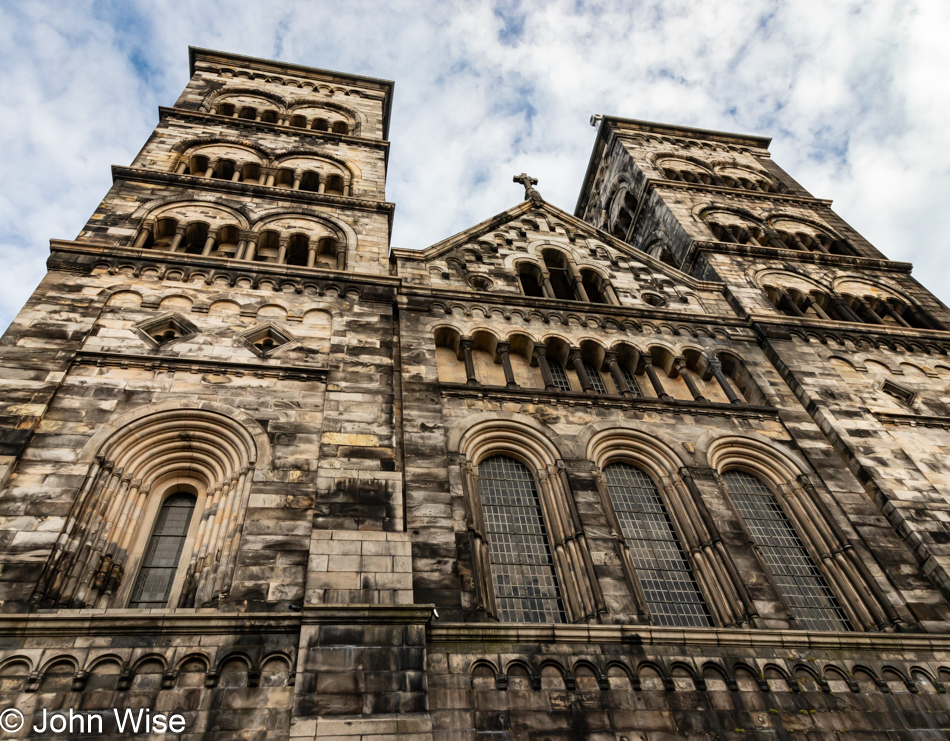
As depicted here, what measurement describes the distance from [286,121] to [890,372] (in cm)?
2285

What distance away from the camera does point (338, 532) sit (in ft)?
34.9

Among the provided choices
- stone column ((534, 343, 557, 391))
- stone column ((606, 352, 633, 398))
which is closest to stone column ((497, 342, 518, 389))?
stone column ((534, 343, 557, 391))

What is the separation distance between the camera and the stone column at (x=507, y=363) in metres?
15.6

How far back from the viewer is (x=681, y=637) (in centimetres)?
1060

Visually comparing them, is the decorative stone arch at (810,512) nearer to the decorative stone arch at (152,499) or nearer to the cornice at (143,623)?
the cornice at (143,623)

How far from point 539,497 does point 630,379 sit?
5.36 metres

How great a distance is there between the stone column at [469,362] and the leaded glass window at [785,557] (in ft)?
19.1

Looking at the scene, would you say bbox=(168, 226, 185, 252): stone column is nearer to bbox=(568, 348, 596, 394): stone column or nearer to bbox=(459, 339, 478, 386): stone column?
bbox=(459, 339, 478, 386): stone column

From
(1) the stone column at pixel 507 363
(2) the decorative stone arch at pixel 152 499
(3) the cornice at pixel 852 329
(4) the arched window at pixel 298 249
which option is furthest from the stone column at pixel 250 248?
(3) the cornice at pixel 852 329

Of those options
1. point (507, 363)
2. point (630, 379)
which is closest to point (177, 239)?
point (507, 363)

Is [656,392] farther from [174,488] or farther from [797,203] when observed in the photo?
[797,203]

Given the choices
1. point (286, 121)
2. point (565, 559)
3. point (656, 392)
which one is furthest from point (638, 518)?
point (286, 121)

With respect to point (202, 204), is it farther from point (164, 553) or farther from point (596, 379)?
point (596, 379)

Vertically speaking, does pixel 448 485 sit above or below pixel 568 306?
below
